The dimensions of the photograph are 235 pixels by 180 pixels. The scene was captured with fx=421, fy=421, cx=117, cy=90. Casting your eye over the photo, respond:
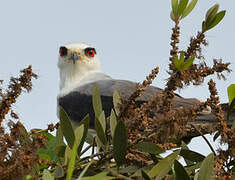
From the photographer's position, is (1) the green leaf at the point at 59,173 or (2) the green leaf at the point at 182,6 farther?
(2) the green leaf at the point at 182,6

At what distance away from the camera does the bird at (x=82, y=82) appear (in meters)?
6.54

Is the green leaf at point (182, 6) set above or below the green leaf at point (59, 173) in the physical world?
above

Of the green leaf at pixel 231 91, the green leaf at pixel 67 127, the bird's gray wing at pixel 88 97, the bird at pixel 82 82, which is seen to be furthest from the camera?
the bird at pixel 82 82

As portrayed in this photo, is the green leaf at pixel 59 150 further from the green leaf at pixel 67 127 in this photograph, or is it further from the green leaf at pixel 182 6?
the green leaf at pixel 182 6

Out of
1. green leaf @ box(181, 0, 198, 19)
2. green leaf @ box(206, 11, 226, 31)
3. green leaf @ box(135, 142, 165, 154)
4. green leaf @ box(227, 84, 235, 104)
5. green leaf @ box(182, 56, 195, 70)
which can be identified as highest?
green leaf @ box(181, 0, 198, 19)

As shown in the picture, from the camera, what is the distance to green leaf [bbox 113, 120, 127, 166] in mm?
1089

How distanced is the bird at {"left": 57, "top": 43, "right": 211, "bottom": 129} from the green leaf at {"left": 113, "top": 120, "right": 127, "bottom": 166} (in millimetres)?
4945

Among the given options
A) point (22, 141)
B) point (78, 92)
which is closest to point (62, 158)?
point (22, 141)

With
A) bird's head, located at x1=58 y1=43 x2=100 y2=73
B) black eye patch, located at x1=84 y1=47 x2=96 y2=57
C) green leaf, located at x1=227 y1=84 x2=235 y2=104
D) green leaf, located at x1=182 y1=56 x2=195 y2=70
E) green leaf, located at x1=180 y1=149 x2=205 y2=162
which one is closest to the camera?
green leaf, located at x1=182 y1=56 x2=195 y2=70

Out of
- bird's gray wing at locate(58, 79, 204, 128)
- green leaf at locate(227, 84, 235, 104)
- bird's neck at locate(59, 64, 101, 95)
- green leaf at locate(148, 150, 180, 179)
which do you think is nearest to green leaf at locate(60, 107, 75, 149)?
green leaf at locate(148, 150, 180, 179)

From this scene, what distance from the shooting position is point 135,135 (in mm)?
1228

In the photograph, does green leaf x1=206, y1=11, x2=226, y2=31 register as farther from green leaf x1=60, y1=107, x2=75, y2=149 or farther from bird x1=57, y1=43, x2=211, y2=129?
bird x1=57, y1=43, x2=211, y2=129

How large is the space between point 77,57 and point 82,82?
0.52 meters

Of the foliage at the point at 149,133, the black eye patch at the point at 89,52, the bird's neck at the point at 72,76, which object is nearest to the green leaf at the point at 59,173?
the foliage at the point at 149,133
